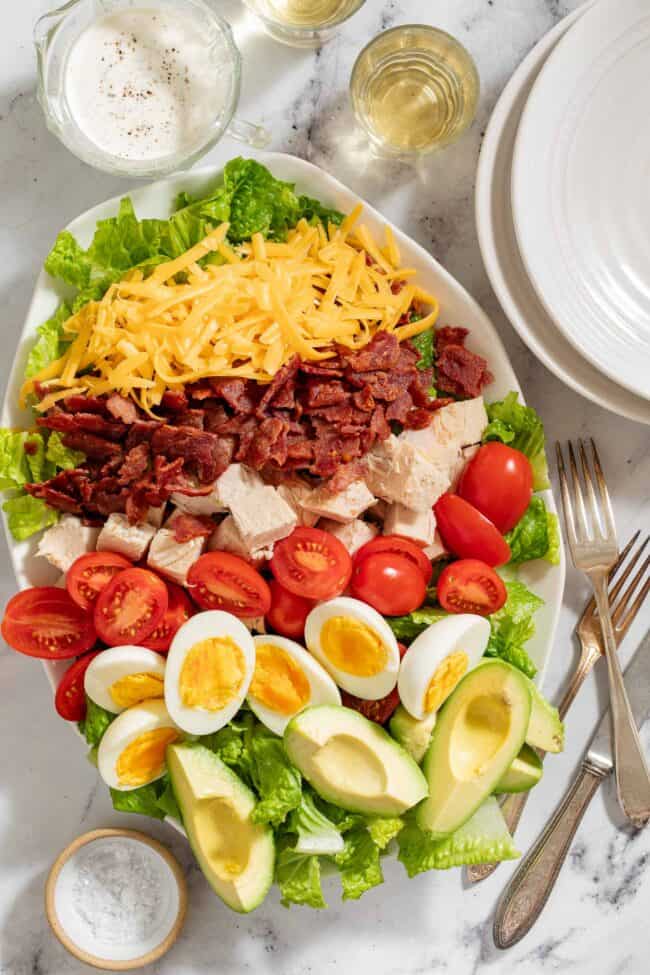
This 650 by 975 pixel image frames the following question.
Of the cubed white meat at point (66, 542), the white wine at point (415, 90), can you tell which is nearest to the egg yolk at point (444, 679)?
the cubed white meat at point (66, 542)

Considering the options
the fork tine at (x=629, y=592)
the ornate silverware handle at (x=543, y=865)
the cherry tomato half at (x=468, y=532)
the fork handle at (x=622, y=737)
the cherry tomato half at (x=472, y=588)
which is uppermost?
the cherry tomato half at (x=468, y=532)

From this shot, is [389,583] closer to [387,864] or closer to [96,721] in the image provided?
[96,721]

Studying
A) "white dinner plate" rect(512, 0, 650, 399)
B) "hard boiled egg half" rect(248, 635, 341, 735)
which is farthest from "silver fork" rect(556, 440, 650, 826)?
"hard boiled egg half" rect(248, 635, 341, 735)

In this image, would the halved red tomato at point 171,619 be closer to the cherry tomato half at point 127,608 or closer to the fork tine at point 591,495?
the cherry tomato half at point 127,608

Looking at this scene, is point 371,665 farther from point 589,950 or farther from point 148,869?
point 589,950

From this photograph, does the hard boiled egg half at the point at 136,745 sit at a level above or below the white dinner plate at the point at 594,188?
below

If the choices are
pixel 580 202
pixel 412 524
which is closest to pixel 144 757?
pixel 412 524
